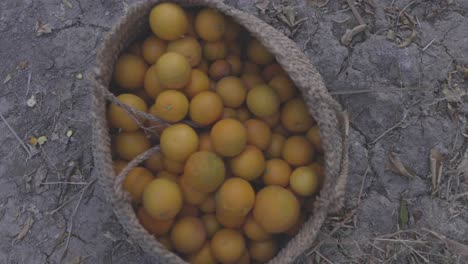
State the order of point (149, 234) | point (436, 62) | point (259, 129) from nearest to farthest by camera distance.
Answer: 1. point (149, 234)
2. point (259, 129)
3. point (436, 62)

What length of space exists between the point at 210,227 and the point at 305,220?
14.0 inches

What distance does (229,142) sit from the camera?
1827mm

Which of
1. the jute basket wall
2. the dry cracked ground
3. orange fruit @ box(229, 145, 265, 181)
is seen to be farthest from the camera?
the dry cracked ground

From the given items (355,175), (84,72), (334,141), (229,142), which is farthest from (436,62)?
(84,72)

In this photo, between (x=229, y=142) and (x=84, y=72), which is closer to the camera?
(x=229, y=142)

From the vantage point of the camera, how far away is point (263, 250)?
197cm

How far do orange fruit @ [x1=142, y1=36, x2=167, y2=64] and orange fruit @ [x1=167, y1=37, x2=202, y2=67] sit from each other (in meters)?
0.04

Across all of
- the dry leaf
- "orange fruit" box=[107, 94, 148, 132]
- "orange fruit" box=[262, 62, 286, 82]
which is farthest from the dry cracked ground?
"orange fruit" box=[107, 94, 148, 132]

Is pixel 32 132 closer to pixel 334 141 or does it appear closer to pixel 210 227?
pixel 210 227

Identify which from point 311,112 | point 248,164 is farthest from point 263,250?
point 311,112

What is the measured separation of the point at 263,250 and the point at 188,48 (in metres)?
0.77

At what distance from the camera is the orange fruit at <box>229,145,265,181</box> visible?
189cm

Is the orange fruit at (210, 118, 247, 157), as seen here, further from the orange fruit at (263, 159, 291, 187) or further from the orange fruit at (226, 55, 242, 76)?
the orange fruit at (226, 55, 242, 76)

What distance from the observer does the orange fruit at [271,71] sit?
2.04 metres
